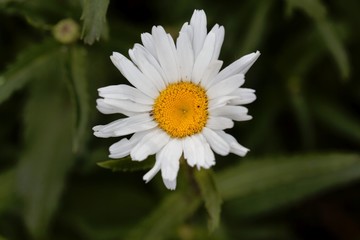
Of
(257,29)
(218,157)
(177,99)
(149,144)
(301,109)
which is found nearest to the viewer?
(149,144)

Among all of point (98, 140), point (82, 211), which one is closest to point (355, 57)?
point (98, 140)

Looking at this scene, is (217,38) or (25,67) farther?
(25,67)

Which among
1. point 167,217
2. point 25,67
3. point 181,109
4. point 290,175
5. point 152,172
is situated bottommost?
point 167,217

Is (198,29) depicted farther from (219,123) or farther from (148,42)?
(219,123)

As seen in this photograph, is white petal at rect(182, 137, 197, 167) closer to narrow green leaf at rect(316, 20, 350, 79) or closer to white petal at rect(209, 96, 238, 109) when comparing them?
white petal at rect(209, 96, 238, 109)

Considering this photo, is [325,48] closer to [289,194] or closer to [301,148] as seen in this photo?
[301,148]

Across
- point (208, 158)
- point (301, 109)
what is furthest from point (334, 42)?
point (208, 158)

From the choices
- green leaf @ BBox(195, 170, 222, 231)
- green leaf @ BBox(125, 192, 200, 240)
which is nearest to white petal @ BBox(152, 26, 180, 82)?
green leaf @ BBox(195, 170, 222, 231)
